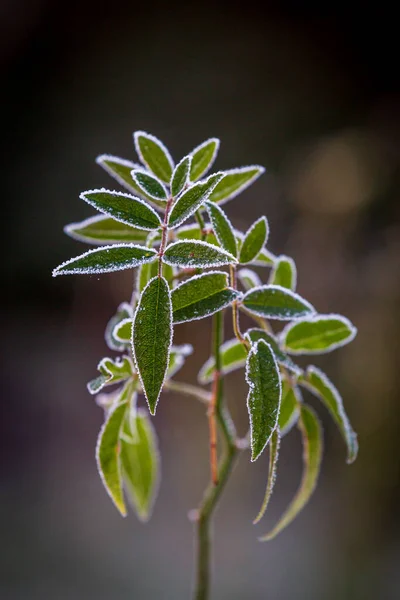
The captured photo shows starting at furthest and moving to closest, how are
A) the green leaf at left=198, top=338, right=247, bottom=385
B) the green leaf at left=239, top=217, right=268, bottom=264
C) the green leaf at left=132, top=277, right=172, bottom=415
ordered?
the green leaf at left=198, top=338, right=247, bottom=385, the green leaf at left=239, top=217, right=268, bottom=264, the green leaf at left=132, top=277, right=172, bottom=415

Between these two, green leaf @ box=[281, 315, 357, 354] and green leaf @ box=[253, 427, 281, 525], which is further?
green leaf @ box=[281, 315, 357, 354]

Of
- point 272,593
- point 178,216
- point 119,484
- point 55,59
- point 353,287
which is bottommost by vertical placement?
point 272,593

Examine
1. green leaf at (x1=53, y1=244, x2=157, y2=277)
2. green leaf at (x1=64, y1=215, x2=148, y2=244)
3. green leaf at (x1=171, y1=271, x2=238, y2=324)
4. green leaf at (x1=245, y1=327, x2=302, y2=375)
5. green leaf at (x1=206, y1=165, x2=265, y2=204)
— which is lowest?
green leaf at (x1=245, y1=327, x2=302, y2=375)

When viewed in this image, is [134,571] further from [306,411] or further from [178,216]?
[178,216]

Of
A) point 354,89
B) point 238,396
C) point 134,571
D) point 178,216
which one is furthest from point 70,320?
point 178,216

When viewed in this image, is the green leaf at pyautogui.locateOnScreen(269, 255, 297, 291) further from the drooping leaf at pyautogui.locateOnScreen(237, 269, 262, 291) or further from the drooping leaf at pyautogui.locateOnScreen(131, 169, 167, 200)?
the drooping leaf at pyautogui.locateOnScreen(131, 169, 167, 200)

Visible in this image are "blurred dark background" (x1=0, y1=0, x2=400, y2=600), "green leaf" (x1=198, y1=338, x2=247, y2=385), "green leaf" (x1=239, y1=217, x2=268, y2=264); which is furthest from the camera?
"blurred dark background" (x1=0, y1=0, x2=400, y2=600)

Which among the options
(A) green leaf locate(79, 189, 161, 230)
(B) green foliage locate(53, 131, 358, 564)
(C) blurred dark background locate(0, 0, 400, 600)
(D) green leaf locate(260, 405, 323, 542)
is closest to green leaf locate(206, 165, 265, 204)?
(B) green foliage locate(53, 131, 358, 564)
